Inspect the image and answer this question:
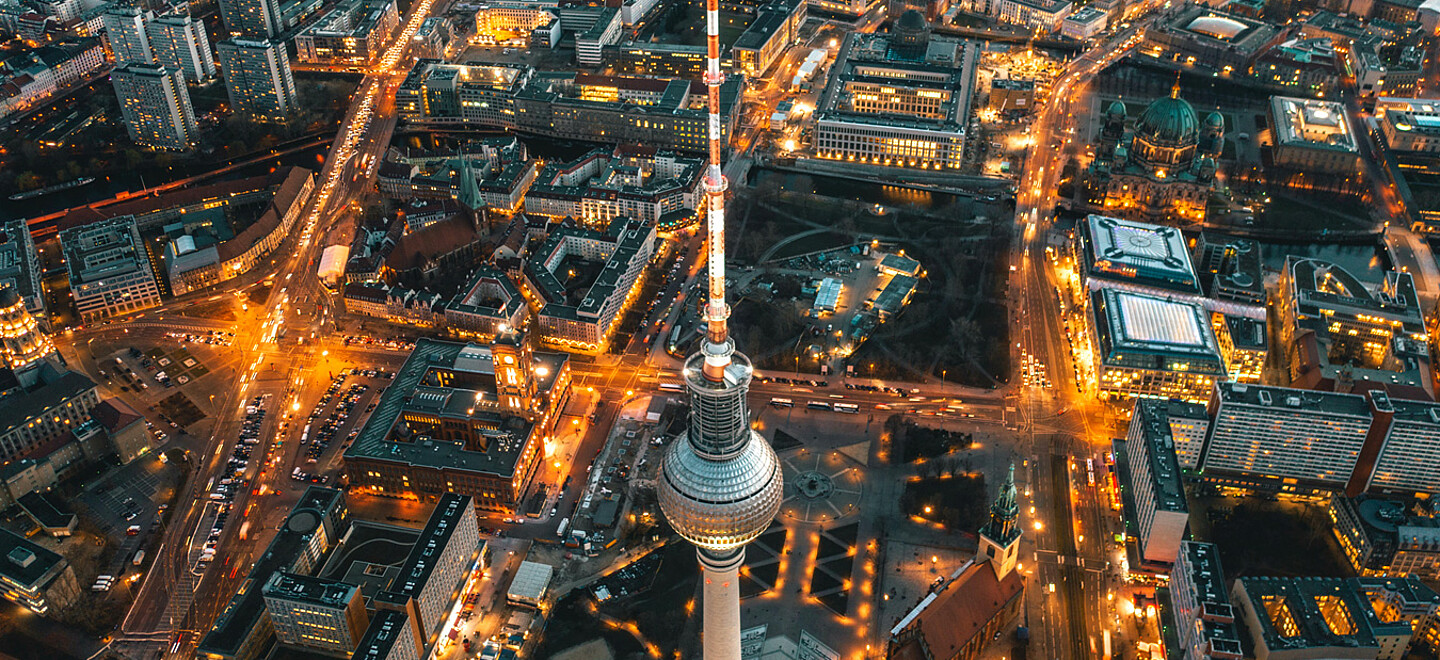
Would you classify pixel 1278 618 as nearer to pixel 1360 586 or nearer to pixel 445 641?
pixel 1360 586

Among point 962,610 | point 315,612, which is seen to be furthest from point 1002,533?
point 315,612

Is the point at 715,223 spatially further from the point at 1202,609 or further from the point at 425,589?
the point at 1202,609

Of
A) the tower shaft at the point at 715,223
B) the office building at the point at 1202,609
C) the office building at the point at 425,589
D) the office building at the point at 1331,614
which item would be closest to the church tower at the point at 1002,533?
the office building at the point at 1202,609

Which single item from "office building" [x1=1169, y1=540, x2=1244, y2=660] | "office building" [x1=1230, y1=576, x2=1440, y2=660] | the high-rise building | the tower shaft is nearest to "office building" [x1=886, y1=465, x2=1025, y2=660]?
"office building" [x1=1169, y1=540, x2=1244, y2=660]

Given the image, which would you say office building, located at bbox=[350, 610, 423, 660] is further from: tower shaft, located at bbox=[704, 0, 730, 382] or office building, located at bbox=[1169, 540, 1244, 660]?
office building, located at bbox=[1169, 540, 1244, 660]

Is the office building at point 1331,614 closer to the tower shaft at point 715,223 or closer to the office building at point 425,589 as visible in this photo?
the tower shaft at point 715,223

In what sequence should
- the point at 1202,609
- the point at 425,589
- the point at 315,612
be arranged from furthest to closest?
1. the point at 425,589
2. the point at 315,612
3. the point at 1202,609
